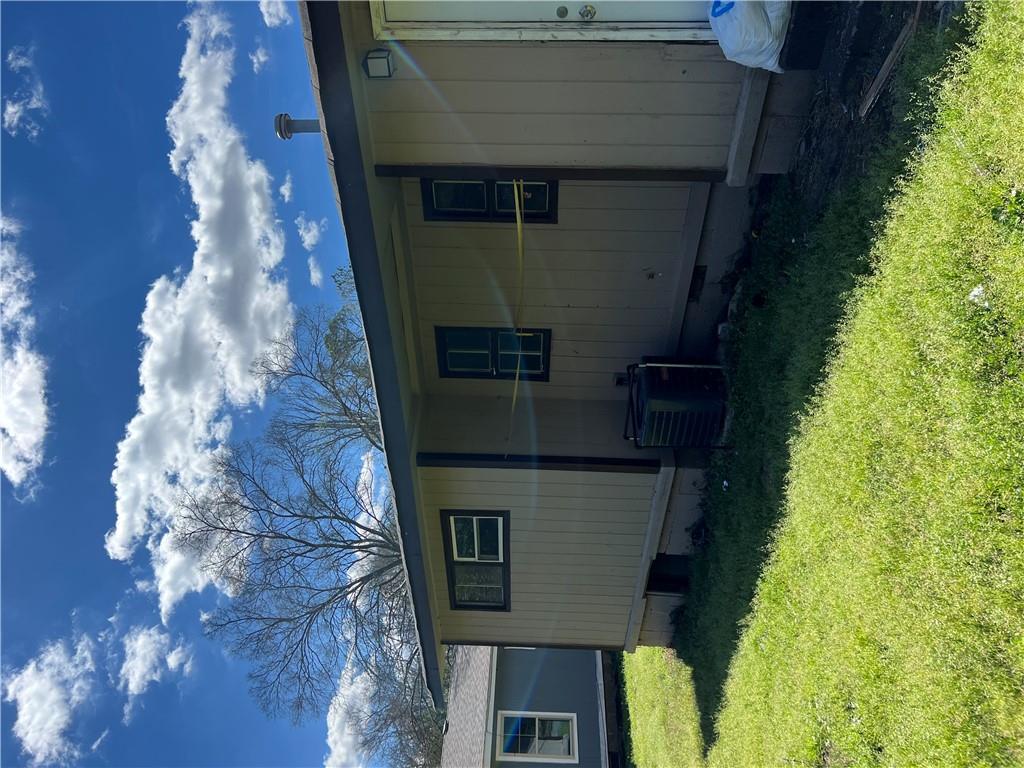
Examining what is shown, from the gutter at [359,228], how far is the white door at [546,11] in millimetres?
608

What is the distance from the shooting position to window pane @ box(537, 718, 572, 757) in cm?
1239

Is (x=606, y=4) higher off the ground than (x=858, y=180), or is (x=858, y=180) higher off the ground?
(x=606, y=4)

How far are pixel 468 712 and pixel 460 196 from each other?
493 inches

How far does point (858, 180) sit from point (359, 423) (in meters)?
12.8

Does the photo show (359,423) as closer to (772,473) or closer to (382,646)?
(382,646)

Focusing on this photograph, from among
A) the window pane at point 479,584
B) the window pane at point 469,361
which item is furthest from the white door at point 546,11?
the window pane at point 479,584

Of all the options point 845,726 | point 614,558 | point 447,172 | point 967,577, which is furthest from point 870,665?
point 447,172

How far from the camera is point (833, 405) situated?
435 cm

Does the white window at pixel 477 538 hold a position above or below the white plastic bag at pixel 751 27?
below

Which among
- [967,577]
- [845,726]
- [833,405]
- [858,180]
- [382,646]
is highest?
[382,646]

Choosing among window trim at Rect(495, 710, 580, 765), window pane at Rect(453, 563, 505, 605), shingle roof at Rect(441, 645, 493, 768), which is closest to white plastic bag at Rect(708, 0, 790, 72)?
window pane at Rect(453, 563, 505, 605)

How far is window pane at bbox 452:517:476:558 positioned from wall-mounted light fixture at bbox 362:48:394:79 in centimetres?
456

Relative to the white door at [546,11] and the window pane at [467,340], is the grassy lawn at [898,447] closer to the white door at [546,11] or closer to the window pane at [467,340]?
the white door at [546,11]

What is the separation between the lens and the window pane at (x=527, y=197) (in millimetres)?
5480
